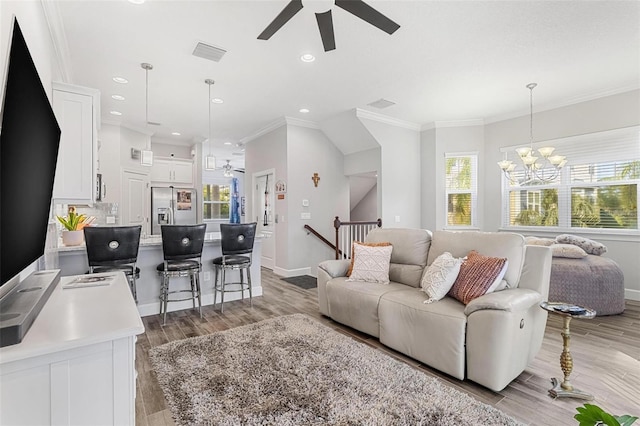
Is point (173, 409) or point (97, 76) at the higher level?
point (97, 76)

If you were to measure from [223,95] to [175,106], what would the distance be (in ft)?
3.50

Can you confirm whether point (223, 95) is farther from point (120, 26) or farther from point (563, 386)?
point (563, 386)

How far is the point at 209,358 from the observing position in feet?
8.18

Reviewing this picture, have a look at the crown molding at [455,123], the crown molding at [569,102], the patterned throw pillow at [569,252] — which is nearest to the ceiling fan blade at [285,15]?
the patterned throw pillow at [569,252]

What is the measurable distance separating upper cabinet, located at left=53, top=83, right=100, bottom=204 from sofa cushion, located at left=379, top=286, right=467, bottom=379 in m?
2.77

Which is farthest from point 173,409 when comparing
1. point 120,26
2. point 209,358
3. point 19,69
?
point 120,26

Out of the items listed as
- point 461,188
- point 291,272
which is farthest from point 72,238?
point 461,188

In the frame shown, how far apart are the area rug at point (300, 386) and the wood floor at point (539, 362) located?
127 mm

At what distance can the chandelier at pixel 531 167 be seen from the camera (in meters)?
4.26

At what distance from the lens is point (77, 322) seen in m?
1.16

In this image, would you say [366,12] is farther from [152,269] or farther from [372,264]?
[152,269]

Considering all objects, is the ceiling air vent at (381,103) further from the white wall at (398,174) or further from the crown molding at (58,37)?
the crown molding at (58,37)

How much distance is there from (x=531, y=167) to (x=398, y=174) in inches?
87.5

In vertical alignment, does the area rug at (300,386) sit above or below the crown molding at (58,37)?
below
